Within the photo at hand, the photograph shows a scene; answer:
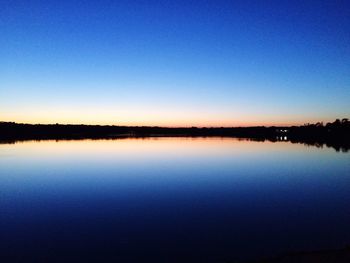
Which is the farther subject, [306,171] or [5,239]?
[306,171]

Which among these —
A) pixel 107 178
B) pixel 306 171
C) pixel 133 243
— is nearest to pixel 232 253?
pixel 133 243

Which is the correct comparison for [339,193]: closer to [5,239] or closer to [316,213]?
[316,213]

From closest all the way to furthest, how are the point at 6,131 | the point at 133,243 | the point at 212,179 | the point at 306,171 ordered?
1. the point at 133,243
2. the point at 212,179
3. the point at 306,171
4. the point at 6,131

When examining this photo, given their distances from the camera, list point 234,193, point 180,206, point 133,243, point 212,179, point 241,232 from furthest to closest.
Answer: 1. point 212,179
2. point 234,193
3. point 180,206
4. point 241,232
5. point 133,243

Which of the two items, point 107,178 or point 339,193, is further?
point 107,178

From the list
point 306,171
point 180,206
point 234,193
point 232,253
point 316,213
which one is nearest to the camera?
point 232,253

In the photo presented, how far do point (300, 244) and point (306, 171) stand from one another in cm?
3126

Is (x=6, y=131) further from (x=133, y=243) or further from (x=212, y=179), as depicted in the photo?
(x=133, y=243)

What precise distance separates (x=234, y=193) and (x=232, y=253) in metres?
14.1

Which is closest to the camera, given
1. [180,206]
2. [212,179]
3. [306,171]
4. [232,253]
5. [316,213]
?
[232,253]

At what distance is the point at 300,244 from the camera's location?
1487 cm

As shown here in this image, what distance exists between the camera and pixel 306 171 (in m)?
44.2

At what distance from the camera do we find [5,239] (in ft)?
51.5

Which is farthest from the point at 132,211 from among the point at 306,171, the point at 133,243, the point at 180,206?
the point at 306,171
